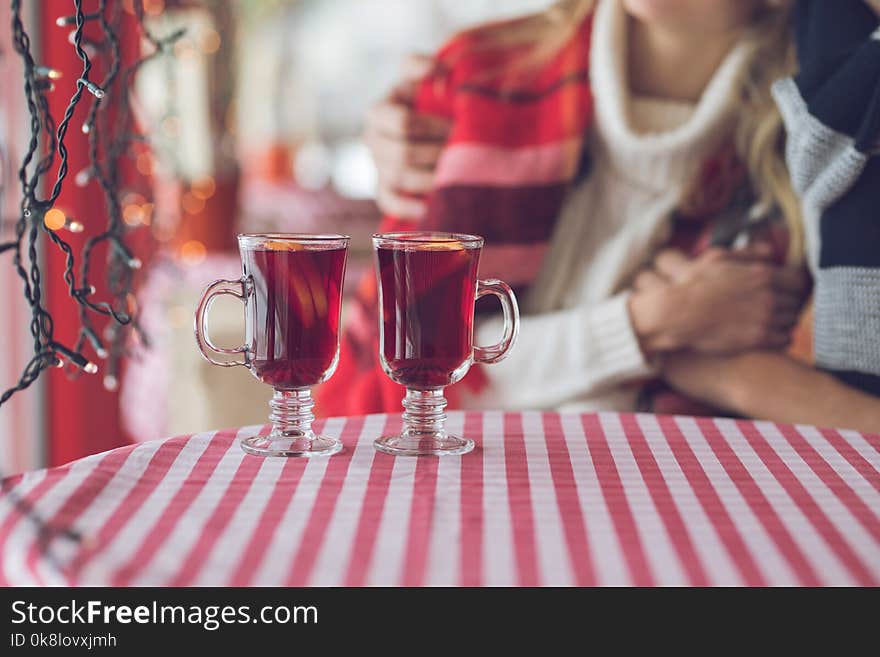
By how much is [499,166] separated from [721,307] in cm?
39

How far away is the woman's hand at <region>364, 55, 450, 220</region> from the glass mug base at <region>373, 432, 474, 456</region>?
2.70 ft

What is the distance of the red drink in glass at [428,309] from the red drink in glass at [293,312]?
5 cm

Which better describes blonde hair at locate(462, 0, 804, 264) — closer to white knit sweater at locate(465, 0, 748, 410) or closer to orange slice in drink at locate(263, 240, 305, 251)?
white knit sweater at locate(465, 0, 748, 410)

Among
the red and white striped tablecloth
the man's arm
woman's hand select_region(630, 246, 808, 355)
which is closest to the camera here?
the red and white striped tablecloth

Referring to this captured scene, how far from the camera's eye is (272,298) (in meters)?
0.85

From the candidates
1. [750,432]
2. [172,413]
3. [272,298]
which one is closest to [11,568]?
[272,298]

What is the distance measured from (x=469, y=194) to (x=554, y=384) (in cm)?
32

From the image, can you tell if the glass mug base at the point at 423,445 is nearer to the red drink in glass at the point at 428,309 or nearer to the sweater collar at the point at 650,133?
the red drink in glass at the point at 428,309

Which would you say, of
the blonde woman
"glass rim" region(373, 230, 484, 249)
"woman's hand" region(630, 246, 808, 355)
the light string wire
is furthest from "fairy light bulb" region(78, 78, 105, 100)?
"woman's hand" region(630, 246, 808, 355)

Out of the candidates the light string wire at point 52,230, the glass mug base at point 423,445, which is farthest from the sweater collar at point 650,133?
the glass mug base at point 423,445

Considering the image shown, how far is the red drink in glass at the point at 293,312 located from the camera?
84 cm

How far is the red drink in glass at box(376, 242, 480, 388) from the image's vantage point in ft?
2.77

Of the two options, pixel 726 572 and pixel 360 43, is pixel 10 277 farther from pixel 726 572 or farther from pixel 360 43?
pixel 360 43

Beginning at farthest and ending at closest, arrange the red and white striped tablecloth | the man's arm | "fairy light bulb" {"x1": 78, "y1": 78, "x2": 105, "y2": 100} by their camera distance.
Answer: the man's arm
"fairy light bulb" {"x1": 78, "y1": 78, "x2": 105, "y2": 100}
the red and white striped tablecloth
